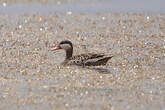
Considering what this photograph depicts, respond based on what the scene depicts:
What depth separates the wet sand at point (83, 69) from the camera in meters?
9.51

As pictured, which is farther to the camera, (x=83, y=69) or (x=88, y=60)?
(x=88, y=60)

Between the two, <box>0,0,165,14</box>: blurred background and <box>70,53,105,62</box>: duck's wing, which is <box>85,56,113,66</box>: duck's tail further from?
<box>0,0,165,14</box>: blurred background

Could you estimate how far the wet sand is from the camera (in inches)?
374

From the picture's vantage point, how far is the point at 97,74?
11.7m

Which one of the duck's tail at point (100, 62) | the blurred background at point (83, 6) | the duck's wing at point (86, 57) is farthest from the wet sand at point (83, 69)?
the blurred background at point (83, 6)

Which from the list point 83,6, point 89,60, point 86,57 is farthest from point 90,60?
point 83,6

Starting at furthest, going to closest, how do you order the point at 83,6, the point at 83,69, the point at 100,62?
the point at 83,6, the point at 100,62, the point at 83,69

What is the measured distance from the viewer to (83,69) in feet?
40.7

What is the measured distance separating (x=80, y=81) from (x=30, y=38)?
5923mm

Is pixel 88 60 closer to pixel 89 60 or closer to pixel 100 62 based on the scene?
pixel 89 60

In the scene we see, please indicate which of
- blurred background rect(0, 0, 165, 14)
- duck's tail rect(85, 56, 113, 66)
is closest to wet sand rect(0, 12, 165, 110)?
duck's tail rect(85, 56, 113, 66)

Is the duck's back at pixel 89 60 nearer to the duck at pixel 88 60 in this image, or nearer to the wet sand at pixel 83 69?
the duck at pixel 88 60

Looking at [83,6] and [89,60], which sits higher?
[89,60]

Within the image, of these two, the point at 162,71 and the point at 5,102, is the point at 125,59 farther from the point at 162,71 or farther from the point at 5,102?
the point at 5,102
